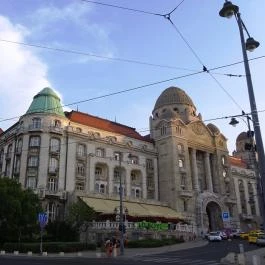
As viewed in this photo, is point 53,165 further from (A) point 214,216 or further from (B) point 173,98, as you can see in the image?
(B) point 173,98

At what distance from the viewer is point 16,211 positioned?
3953 centimetres

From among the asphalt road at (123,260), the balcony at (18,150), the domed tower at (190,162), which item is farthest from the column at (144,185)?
the asphalt road at (123,260)

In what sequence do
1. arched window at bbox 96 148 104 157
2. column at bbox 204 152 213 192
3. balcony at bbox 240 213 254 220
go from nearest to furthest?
arched window at bbox 96 148 104 157
column at bbox 204 152 213 192
balcony at bbox 240 213 254 220

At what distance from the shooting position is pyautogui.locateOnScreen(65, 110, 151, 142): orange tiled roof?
206 feet

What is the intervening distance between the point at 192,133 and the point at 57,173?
2844cm

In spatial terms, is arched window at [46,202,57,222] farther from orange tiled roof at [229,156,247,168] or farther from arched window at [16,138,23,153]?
orange tiled roof at [229,156,247,168]

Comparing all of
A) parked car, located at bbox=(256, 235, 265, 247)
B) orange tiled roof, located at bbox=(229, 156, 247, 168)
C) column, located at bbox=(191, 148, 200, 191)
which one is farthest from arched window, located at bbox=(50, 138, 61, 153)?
orange tiled roof, located at bbox=(229, 156, 247, 168)

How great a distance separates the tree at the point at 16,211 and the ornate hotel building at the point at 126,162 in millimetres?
8138

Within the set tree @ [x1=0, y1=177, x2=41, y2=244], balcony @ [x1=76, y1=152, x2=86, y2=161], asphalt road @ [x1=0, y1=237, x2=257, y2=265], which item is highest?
balcony @ [x1=76, y1=152, x2=86, y2=161]

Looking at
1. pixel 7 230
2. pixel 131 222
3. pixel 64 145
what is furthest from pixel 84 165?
pixel 7 230

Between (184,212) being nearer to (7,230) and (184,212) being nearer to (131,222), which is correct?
(131,222)

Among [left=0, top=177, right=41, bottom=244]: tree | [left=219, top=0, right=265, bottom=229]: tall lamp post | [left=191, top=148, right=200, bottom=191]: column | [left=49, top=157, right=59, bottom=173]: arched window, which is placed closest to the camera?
→ [left=219, top=0, right=265, bottom=229]: tall lamp post

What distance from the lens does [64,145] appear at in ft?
188

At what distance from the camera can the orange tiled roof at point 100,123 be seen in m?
62.7
